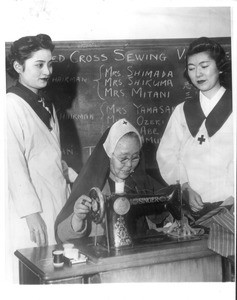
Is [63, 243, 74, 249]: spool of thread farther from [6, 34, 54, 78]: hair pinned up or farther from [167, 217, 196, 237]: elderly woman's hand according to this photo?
[6, 34, 54, 78]: hair pinned up

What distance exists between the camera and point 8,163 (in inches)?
63.6

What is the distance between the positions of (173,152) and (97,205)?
16.3 inches

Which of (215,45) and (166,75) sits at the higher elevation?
(215,45)

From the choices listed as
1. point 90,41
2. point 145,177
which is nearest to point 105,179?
point 145,177

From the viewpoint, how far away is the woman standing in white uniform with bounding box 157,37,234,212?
1.66 meters

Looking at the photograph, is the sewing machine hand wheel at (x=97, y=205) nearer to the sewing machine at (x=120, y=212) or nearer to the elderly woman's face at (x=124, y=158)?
the sewing machine at (x=120, y=212)

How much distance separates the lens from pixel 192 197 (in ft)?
5.54

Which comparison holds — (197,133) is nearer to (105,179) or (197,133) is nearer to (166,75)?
(166,75)

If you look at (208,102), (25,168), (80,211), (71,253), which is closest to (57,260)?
(71,253)

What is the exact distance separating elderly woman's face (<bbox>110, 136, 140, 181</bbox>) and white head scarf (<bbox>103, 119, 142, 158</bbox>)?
0.02 m

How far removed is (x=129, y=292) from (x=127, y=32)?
1012 millimetres

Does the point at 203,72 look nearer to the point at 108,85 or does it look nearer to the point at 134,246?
the point at 108,85

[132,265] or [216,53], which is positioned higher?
[216,53]

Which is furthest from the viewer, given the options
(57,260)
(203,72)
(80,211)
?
(203,72)
